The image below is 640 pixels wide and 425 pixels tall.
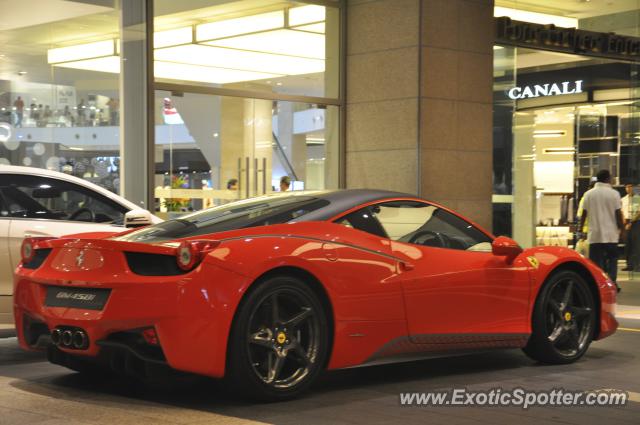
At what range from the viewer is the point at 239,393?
570 cm

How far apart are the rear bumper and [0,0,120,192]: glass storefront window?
695cm

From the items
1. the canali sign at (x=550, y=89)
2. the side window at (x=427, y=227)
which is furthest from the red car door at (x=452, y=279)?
the canali sign at (x=550, y=89)

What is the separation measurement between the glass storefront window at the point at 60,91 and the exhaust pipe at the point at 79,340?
6.76m

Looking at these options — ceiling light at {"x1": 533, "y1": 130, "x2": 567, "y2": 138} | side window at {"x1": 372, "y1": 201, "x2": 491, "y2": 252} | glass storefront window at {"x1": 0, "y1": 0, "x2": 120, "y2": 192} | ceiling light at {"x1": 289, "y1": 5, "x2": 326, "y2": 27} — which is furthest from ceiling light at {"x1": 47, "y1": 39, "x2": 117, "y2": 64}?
ceiling light at {"x1": 533, "y1": 130, "x2": 567, "y2": 138}

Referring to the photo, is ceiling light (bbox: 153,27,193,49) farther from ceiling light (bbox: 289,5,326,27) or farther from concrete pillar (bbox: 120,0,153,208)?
ceiling light (bbox: 289,5,326,27)

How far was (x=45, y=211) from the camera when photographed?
782 cm

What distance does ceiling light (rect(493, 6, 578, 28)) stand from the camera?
1604 cm

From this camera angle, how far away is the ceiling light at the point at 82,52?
12.4m

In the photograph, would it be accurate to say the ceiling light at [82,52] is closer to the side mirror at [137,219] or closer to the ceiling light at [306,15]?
the ceiling light at [306,15]

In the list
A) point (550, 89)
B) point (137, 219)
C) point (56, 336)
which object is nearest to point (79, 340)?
point (56, 336)

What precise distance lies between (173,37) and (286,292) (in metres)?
8.26

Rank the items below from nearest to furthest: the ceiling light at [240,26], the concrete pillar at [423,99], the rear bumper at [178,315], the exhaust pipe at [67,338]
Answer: the rear bumper at [178,315] < the exhaust pipe at [67,338] < the ceiling light at [240,26] < the concrete pillar at [423,99]

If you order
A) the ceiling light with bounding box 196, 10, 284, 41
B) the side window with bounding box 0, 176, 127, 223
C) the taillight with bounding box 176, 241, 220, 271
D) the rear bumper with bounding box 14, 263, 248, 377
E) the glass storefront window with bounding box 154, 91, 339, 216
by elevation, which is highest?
the ceiling light with bounding box 196, 10, 284, 41
